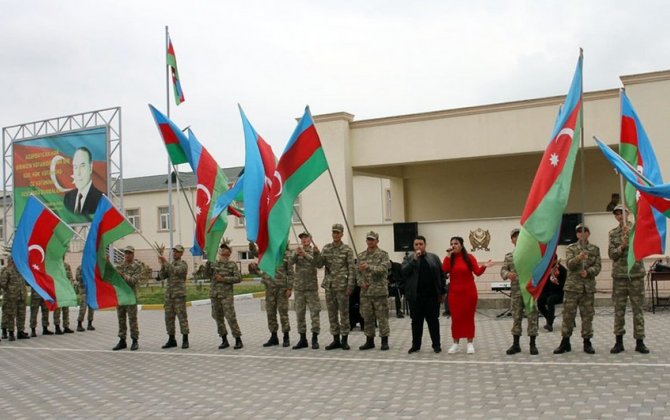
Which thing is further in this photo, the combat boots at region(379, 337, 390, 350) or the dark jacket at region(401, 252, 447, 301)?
the combat boots at region(379, 337, 390, 350)

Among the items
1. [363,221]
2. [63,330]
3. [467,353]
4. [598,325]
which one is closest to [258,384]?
[467,353]

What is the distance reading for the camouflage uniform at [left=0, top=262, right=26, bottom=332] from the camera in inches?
607

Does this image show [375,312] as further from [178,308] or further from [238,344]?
[178,308]

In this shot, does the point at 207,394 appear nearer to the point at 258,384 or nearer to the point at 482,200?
the point at 258,384

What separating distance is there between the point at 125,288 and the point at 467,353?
18.4ft

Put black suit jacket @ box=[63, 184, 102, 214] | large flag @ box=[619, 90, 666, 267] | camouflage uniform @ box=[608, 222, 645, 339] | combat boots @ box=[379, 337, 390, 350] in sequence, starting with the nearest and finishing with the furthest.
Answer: large flag @ box=[619, 90, 666, 267]
camouflage uniform @ box=[608, 222, 645, 339]
combat boots @ box=[379, 337, 390, 350]
black suit jacket @ box=[63, 184, 102, 214]

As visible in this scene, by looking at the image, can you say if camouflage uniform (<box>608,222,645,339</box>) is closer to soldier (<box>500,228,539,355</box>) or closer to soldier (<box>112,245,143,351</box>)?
soldier (<box>500,228,539,355</box>)

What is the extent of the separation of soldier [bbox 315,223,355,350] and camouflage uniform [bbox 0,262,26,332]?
701 cm

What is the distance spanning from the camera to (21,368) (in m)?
11.5

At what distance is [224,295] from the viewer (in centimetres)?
1247

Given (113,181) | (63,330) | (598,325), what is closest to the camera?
(598,325)

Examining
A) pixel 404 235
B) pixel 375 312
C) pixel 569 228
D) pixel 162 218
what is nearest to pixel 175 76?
pixel 404 235

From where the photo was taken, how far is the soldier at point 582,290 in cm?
1021

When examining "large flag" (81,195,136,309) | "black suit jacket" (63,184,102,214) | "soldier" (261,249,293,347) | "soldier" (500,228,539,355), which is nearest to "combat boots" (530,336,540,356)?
"soldier" (500,228,539,355)
